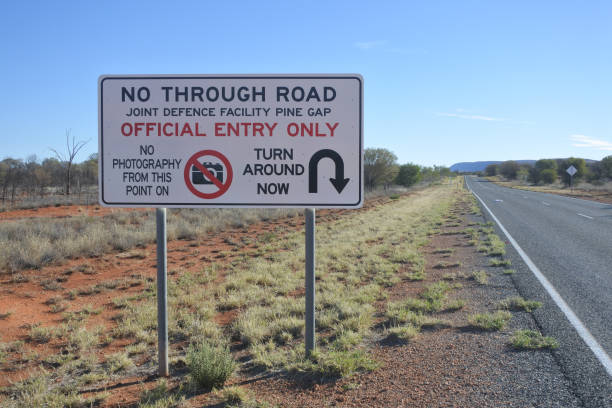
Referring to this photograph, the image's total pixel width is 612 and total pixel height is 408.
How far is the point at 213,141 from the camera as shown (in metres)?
3.55

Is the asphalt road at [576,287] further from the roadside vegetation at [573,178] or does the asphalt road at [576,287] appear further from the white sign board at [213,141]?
the roadside vegetation at [573,178]

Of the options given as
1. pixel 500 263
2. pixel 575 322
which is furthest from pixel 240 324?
pixel 500 263

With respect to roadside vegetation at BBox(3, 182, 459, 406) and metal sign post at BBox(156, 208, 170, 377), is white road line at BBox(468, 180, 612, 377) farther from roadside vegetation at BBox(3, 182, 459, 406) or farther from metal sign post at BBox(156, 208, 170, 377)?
metal sign post at BBox(156, 208, 170, 377)

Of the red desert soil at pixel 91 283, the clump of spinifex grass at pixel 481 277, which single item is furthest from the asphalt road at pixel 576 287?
the red desert soil at pixel 91 283

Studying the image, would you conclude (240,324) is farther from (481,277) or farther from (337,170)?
(481,277)

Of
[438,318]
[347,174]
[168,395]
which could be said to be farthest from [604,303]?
[168,395]

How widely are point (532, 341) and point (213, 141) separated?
3.67 metres

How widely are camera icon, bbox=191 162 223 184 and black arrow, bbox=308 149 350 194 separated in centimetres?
83

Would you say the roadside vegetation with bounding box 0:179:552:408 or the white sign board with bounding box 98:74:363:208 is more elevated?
the white sign board with bounding box 98:74:363:208

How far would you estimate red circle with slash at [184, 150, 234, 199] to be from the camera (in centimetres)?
355

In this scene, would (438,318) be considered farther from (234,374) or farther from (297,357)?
(234,374)

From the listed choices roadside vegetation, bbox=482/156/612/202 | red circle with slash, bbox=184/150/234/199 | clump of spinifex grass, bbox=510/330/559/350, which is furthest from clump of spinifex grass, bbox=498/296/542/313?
roadside vegetation, bbox=482/156/612/202

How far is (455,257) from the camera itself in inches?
340

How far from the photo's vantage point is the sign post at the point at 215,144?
349 cm
